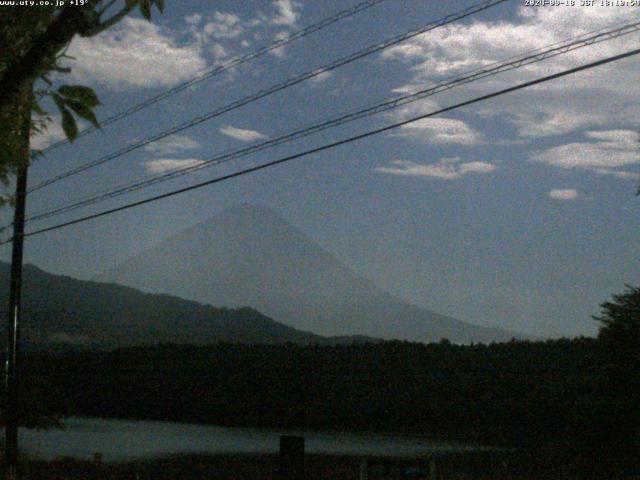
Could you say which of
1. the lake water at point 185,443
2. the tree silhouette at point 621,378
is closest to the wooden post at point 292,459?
the tree silhouette at point 621,378

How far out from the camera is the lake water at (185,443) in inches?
1428

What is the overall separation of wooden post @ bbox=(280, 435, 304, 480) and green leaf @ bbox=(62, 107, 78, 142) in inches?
244

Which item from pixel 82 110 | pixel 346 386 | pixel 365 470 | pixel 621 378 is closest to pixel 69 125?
pixel 82 110

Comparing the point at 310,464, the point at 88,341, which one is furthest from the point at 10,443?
the point at 88,341

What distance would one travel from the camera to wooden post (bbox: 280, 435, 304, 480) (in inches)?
433

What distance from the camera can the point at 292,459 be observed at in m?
11.1

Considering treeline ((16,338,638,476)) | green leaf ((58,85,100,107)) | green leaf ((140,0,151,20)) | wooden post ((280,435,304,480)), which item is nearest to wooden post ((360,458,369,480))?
wooden post ((280,435,304,480))

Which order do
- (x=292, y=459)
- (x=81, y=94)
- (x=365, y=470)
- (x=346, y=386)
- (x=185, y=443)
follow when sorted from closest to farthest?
(x=81, y=94) < (x=365, y=470) < (x=292, y=459) < (x=185, y=443) < (x=346, y=386)

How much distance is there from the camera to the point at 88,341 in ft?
583

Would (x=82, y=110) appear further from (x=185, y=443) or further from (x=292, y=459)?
(x=185, y=443)

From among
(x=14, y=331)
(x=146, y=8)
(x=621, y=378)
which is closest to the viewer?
(x=146, y=8)

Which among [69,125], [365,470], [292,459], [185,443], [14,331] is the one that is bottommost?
[185,443]

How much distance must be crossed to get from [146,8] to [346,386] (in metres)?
59.8

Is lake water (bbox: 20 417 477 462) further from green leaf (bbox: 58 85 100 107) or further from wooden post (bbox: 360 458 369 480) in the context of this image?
green leaf (bbox: 58 85 100 107)
